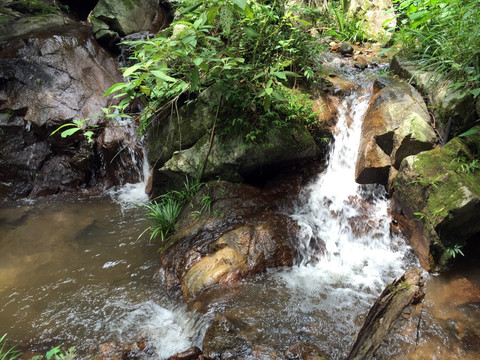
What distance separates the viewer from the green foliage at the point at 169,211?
465cm

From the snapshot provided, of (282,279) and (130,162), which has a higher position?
(130,162)

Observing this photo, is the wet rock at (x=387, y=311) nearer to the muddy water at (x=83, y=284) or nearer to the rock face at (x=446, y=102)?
the muddy water at (x=83, y=284)

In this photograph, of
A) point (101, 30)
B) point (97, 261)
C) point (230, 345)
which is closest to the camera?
point (230, 345)

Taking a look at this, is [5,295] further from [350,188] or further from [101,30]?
[101,30]

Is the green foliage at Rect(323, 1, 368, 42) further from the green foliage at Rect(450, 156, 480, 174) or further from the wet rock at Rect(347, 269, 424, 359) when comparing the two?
the wet rock at Rect(347, 269, 424, 359)

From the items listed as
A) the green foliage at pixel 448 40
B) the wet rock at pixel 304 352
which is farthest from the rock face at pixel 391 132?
the wet rock at pixel 304 352

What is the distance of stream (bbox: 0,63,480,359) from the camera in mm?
2930

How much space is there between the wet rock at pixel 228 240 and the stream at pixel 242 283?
18 cm

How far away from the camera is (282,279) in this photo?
3703 millimetres

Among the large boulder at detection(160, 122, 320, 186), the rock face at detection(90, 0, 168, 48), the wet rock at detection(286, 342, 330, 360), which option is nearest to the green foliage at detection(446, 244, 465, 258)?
the wet rock at detection(286, 342, 330, 360)

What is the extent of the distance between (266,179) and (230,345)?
2971mm

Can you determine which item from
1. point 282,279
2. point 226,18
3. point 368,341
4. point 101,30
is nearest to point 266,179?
point 282,279

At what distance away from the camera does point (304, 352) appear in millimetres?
2580

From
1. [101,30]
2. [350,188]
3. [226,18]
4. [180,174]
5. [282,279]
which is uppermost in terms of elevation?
[101,30]
